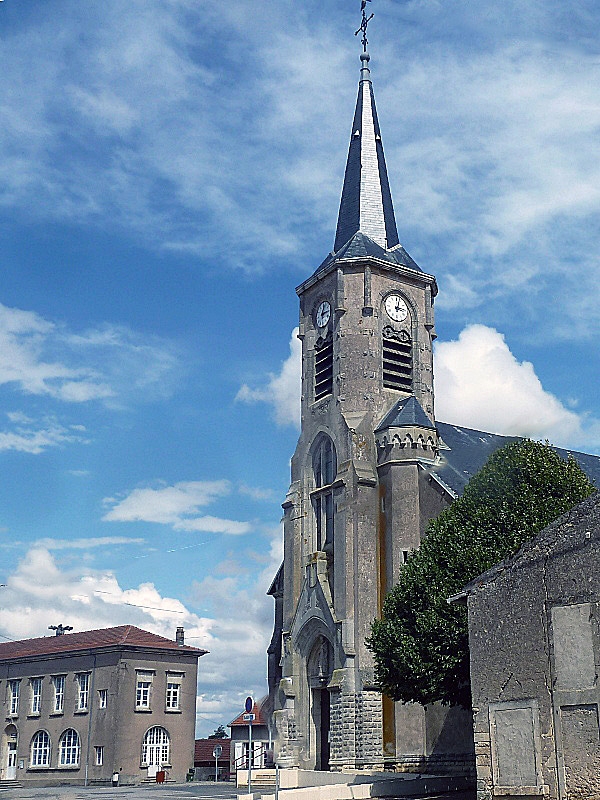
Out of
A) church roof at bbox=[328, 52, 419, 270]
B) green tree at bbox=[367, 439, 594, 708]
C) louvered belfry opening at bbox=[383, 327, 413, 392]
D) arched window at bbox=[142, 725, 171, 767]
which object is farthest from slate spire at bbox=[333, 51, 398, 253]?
arched window at bbox=[142, 725, 171, 767]

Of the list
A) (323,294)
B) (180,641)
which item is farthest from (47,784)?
(323,294)

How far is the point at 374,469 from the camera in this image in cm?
4059

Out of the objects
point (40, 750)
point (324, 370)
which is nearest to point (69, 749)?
point (40, 750)

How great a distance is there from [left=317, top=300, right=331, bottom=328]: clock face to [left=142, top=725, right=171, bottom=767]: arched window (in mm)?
25266

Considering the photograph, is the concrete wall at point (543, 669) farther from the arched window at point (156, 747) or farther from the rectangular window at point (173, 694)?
the rectangular window at point (173, 694)

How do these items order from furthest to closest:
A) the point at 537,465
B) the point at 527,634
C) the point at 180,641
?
the point at 180,641
the point at 537,465
the point at 527,634

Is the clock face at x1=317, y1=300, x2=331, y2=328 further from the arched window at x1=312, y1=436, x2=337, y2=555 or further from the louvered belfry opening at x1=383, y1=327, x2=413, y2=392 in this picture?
the arched window at x1=312, y1=436, x2=337, y2=555

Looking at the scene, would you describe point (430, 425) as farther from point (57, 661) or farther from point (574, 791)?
point (57, 661)

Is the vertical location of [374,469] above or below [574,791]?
above

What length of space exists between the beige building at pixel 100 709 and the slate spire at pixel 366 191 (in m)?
26.2

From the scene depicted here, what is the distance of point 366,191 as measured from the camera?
4734 cm

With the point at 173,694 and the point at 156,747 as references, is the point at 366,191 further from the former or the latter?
the point at 156,747

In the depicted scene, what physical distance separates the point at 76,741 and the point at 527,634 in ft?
130

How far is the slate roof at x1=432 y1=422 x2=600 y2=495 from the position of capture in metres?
39.1
